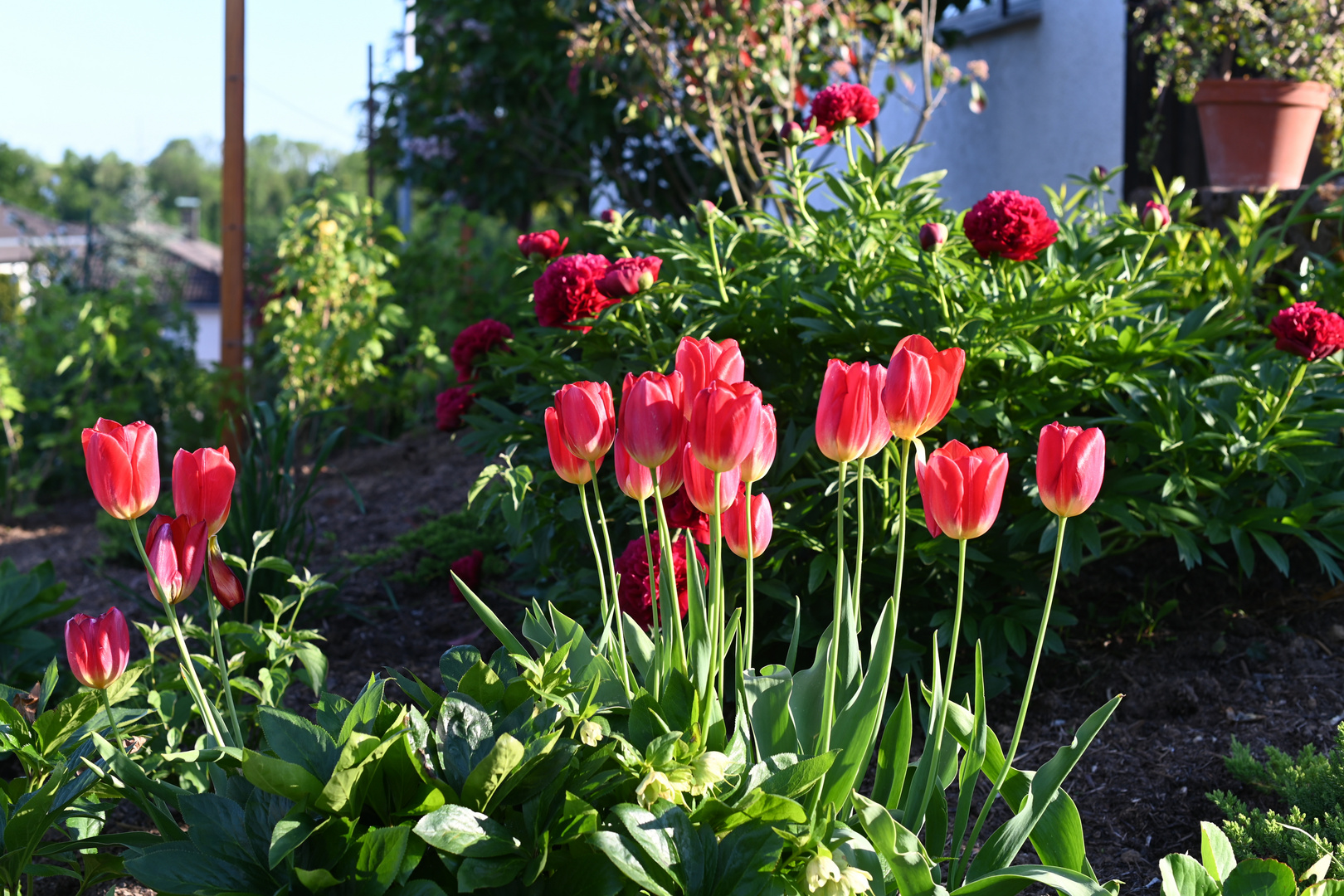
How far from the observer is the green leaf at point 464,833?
1056 millimetres

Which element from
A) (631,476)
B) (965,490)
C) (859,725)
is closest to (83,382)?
(631,476)

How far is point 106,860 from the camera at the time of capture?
1360mm

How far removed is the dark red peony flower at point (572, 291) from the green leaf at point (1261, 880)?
145 cm

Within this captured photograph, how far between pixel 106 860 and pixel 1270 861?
1.41 m

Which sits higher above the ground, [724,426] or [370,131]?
[370,131]

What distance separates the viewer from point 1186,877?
3.90 ft

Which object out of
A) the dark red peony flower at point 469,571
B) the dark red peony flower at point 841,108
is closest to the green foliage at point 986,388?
the dark red peony flower at point 841,108

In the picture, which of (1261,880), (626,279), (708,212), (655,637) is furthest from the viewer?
(708,212)

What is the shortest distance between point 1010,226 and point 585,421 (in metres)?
1.11

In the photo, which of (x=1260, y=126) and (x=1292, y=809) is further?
(x=1260, y=126)

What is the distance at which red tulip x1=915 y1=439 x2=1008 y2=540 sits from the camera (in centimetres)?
112

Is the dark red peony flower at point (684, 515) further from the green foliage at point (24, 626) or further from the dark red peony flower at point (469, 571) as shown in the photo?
the green foliage at point (24, 626)

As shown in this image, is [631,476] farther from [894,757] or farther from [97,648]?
[97,648]

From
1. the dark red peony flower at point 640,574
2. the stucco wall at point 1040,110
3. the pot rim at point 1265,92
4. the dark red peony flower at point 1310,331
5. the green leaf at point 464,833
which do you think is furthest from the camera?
the stucco wall at point 1040,110
